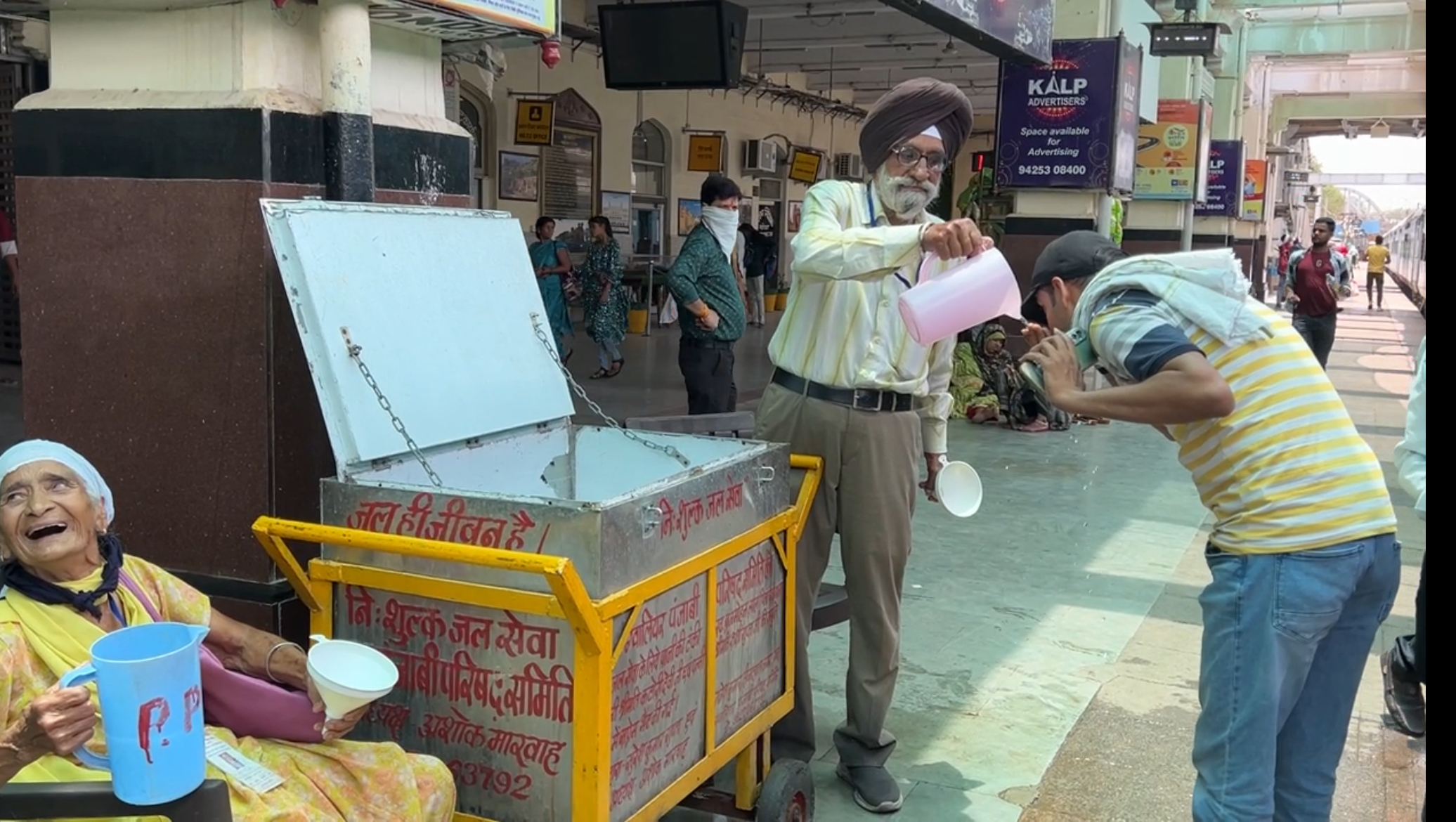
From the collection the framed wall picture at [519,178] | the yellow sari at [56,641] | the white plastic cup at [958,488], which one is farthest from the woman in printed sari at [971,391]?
the yellow sari at [56,641]

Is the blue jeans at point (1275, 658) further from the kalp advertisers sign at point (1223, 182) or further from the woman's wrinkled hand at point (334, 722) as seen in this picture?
the kalp advertisers sign at point (1223, 182)

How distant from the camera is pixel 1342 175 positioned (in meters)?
56.4

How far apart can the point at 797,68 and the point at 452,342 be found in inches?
623

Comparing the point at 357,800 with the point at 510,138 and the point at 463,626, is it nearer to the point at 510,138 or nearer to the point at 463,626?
the point at 463,626

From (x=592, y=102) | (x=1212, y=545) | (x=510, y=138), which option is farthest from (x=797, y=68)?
(x=1212, y=545)

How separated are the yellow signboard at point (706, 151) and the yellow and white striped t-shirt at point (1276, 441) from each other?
15.2 m

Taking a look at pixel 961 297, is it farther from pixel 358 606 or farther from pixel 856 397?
pixel 358 606

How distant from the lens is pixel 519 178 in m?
14.4

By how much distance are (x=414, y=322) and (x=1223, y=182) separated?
750 inches

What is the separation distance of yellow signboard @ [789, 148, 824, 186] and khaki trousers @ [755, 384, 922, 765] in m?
17.4

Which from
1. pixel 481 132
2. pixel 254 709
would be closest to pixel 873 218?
pixel 254 709

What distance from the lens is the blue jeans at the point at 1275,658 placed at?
7.51 feet

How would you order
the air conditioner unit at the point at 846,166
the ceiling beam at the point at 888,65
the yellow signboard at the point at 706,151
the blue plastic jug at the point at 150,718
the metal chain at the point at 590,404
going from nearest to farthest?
the blue plastic jug at the point at 150,718, the metal chain at the point at 590,404, the ceiling beam at the point at 888,65, the yellow signboard at the point at 706,151, the air conditioner unit at the point at 846,166

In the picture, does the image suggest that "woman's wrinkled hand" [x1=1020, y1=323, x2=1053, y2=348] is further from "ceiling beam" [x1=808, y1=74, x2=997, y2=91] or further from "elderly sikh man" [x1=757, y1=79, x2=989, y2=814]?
"ceiling beam" [x1=808, y1=74, x2=997, y2=91]
